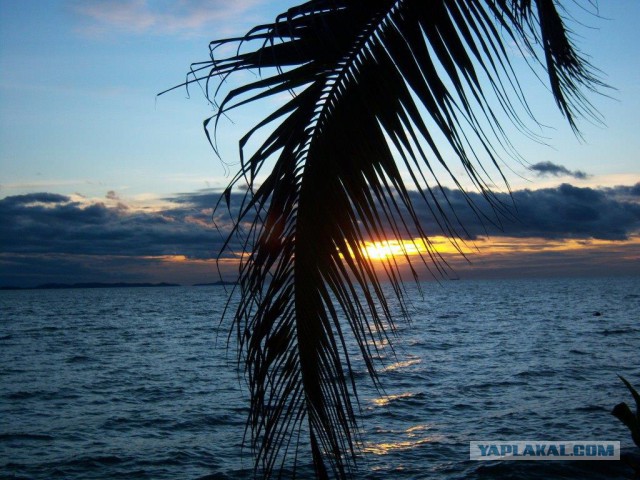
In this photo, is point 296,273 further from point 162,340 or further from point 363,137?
point 162,340

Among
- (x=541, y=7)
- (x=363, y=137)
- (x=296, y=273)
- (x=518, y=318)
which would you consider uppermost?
(x=541, y=7)

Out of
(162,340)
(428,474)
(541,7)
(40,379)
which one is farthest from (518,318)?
(541,7)

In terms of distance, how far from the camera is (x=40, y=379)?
27.8 metres

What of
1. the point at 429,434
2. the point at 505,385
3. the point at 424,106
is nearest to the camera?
the point at 424,106

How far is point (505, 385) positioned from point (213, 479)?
44.8 feet

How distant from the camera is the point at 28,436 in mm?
16766

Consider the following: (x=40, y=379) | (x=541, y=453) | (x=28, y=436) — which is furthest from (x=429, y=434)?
(x=40, y=379)

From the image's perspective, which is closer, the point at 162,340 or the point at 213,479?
the point at 213,479

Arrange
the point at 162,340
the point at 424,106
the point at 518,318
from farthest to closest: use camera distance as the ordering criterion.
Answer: the point at 518,318 → the point at 162,340 → the point at 424,106

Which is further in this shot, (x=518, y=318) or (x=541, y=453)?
(x=518, y=318)

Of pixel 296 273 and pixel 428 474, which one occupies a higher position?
pixel 296 273

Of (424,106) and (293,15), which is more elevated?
(293,15)

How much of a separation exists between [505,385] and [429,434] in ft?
26.1

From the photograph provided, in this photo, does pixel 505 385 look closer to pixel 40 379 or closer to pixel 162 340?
pixel 40 379
